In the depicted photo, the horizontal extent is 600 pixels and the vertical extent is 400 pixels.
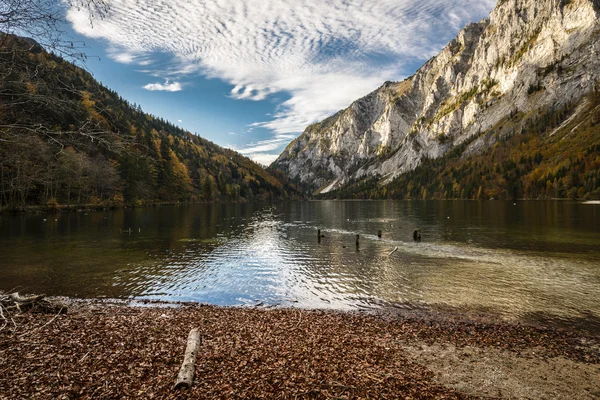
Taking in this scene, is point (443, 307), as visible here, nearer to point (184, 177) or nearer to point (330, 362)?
point (330, 362)

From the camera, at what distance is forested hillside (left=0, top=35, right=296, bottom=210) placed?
6.98 m

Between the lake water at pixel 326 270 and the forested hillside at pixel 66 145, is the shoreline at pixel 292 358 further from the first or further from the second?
the forested hillside at pixel 66 145

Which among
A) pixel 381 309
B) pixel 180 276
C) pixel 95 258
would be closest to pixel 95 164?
pixel 95 258

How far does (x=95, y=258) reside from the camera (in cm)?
3262

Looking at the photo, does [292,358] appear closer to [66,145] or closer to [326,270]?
[66,145]

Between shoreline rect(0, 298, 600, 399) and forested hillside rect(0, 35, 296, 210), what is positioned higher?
forested hillside rect(0, 35, 296, 210)

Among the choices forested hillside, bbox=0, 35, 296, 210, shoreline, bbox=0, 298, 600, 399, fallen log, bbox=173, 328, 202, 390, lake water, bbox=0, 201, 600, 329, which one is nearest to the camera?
forested hillside, bbox=0, 35, 296, 210

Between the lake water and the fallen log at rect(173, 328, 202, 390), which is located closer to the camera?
the fallen log at rect(173, 328, 202, 390)

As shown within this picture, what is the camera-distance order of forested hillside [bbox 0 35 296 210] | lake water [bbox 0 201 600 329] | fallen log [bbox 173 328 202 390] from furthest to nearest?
lake water [bbox 0 201 600 329] → fallen log [bbox 173 328 202 390] → forested hillside [bbox 0 35 296 210]

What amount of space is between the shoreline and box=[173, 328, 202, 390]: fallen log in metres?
0.23

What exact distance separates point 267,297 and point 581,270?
27743mm

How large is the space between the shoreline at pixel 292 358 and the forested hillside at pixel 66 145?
6.31 metres

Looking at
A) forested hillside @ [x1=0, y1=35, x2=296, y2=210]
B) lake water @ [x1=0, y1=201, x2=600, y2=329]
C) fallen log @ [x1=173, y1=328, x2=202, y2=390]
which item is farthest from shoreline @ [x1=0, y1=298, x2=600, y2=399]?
forested hillside @ [x1=0, y1=35, x2=296, y2=210]

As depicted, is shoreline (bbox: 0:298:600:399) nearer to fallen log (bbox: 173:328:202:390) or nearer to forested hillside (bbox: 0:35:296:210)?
fallen log (bbox: 173:328:202:390)
